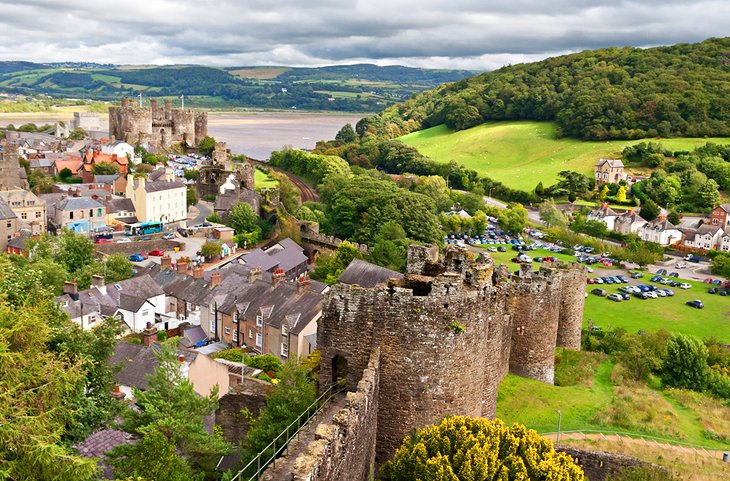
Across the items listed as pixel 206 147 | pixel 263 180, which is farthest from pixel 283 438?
pixel 206 147

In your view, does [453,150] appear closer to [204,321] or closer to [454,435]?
[204,321]

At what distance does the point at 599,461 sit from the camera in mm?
16312

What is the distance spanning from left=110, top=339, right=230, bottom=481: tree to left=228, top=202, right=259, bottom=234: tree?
4670 centimetres

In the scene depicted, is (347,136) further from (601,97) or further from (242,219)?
(242,219)

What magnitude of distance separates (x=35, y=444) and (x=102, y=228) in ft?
164

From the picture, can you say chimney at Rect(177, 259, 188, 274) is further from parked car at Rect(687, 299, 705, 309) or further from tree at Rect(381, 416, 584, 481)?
parked car at Rect(687, 299, 705, 309)

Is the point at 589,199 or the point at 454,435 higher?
the point at 454,435

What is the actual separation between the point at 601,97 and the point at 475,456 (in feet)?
461

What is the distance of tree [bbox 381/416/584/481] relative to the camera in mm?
10453

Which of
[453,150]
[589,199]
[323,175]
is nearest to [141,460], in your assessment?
[323,175]

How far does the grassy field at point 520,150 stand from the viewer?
114m

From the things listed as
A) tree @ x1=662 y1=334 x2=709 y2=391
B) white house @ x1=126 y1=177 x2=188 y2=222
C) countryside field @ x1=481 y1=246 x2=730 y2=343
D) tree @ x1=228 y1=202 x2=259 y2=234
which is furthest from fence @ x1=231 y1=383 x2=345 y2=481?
white house @ x1=126 y1=177 x2=188 y2=222

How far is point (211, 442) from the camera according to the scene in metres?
12.4

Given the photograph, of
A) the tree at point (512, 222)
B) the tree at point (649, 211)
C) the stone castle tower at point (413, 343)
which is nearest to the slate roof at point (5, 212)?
the stone castle tower at point (413, 343)
